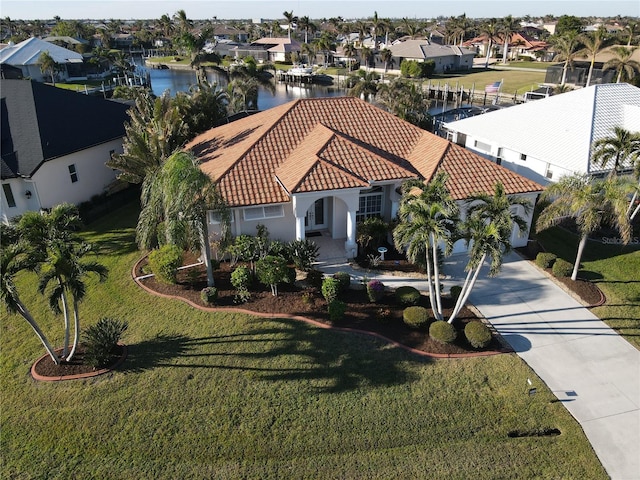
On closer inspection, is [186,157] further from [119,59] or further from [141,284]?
[119,59]

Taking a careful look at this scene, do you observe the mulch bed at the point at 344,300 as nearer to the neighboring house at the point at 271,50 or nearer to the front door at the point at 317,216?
the front door at the point at 317,216

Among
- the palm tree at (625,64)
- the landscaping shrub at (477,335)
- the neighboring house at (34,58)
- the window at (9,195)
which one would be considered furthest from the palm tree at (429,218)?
the neighboring house at (34,58)

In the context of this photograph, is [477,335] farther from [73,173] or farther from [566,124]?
[73,173]

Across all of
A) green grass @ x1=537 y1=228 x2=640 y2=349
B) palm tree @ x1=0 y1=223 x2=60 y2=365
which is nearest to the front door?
green grass @ x1=537 y1=228 x2=640 y2=349

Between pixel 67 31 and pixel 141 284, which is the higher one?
pixel 67 31

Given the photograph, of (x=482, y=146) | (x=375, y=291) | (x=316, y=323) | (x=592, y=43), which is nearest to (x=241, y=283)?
(x=316, y=323)

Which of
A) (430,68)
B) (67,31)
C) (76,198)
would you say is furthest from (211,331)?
(67,31)

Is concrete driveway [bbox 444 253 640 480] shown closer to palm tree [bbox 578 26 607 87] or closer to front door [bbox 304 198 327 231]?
front door [bbox 304 198 327 231]
